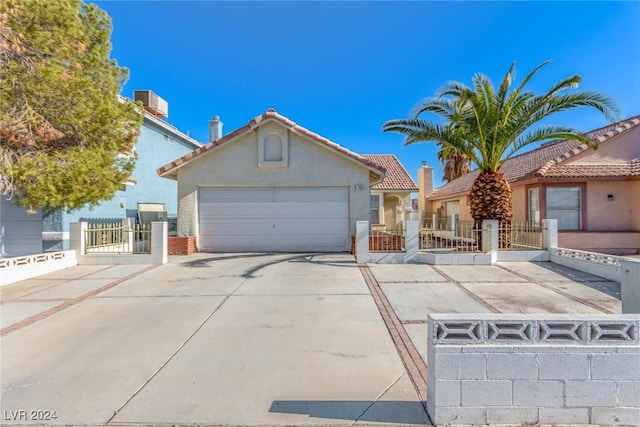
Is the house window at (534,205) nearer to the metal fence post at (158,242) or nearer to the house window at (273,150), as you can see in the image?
the house window at (273,150)

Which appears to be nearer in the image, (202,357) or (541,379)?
(541,379)

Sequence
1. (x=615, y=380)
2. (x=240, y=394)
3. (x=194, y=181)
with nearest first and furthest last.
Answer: (x=615, y=380)
(x=240, y=394)
(x=194, y=181)

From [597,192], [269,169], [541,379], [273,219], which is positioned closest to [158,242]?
[273,219]

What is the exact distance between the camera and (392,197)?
2106cm

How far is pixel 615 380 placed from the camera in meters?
2.77

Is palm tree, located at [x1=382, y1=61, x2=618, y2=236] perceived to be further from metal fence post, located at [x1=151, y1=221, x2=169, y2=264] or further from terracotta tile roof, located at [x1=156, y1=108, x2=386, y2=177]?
metal fence post, located at [x1=151, y1=221, x2=169, y2=264]

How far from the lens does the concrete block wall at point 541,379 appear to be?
2.77 meters

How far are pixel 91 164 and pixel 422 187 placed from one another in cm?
2330

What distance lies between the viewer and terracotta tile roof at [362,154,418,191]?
64.3 feet

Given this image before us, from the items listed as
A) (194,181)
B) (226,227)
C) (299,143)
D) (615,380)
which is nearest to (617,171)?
(299,143)

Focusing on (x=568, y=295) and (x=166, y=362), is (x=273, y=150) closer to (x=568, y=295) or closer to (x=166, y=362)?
(x=166, y=362)

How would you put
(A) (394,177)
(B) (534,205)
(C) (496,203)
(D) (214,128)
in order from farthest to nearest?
(D) (214,128) < (A) (394,177) < (B) (534,205) < (C) (496,203)

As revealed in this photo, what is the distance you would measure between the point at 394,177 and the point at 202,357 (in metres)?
18.6

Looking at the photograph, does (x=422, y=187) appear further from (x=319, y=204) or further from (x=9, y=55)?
(x=9, y=55)
